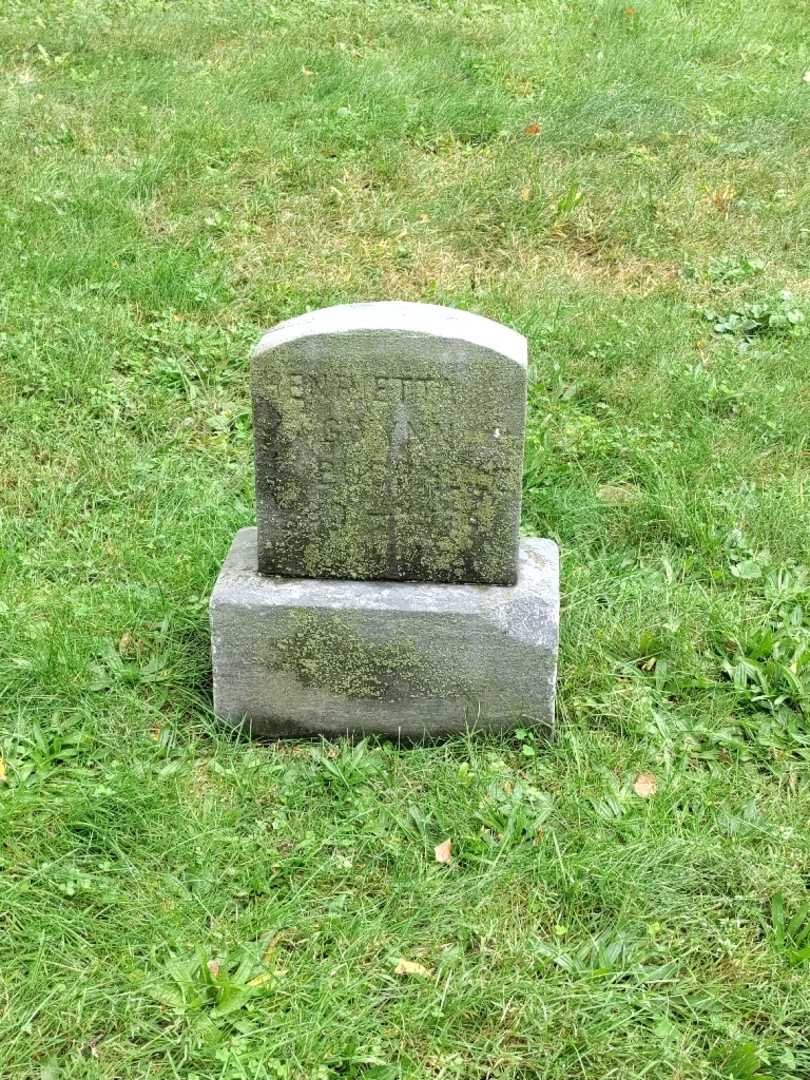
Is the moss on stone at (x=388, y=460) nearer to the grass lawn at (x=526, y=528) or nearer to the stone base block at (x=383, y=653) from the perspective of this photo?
the stone base block at (x=383, y=653)

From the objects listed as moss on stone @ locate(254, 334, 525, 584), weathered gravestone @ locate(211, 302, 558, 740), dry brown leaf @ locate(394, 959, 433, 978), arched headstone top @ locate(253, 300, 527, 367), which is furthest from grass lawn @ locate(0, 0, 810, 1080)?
arched headstone top @ locate(253, 300, 527, 367)

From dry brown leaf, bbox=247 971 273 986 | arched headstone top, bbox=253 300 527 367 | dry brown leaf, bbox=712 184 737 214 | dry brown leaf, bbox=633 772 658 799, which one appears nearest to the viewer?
dry brown leaf, bbox=247 971 273 986

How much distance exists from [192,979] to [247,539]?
4.36 feet

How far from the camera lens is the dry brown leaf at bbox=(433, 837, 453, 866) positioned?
2.88 meters

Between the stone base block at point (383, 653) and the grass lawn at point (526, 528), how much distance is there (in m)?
0.10

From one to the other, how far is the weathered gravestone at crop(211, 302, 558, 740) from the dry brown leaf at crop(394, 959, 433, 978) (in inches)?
31.7

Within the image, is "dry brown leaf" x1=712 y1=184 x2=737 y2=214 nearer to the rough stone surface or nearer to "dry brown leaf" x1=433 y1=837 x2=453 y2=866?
the rough stone surface

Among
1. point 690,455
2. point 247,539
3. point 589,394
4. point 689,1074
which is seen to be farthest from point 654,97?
point 689,1074

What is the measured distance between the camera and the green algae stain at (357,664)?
3164mm

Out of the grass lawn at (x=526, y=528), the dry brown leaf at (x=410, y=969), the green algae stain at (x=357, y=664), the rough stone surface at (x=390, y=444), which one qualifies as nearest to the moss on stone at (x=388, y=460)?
the rough stone surface at (x=390, y=444)

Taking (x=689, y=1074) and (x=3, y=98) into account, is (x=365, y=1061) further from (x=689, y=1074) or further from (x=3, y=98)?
(x=3, y=98)

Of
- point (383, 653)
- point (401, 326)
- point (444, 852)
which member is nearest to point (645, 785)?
point (444, 852)

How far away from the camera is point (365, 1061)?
240cm

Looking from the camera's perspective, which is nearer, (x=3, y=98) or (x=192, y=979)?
(x=192, y=979)
